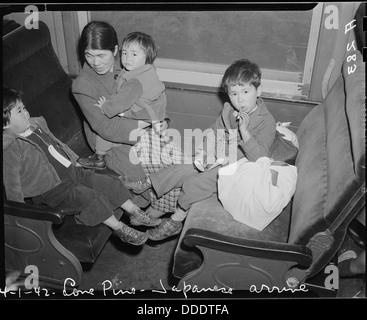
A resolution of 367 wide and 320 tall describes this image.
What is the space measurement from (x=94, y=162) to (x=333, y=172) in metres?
1.34

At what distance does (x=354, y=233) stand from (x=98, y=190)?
4.90 feet

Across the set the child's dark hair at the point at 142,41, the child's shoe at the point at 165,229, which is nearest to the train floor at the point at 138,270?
the child's shoe at the point at 165,229

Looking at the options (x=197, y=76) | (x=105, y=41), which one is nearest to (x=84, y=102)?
(x=105, y=41)

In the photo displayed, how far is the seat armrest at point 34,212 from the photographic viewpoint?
2016 mm

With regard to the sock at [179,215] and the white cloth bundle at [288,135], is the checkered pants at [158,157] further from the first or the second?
the white cloth bundle at [288,135]

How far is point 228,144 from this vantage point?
239cm

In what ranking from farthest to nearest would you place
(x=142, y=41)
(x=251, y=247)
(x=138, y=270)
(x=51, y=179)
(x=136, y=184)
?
1. (x=138, y=270)
2. (x=136, y=184)
3. (x=142, y=41)
4. (x=51, y=179)
5. (x=251, y=247)

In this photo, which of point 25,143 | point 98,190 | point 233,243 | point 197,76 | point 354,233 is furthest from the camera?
point 197,76

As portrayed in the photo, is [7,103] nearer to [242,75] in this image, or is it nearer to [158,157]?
[158,157]

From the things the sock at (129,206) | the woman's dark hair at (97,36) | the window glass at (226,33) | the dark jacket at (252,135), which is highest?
the window glass at (226,33)

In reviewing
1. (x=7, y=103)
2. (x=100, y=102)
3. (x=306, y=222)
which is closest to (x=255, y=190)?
(x=306, y=222)

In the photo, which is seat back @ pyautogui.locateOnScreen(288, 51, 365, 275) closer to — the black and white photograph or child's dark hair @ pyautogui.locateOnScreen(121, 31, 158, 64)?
the black and white photograph

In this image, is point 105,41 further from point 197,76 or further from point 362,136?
point 362,136

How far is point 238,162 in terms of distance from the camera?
2205 millimetres
